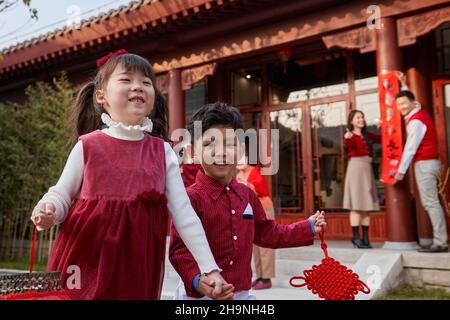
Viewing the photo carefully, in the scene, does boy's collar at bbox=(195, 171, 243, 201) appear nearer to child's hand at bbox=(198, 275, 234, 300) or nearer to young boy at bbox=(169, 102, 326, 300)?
young boy at bbox=(169, 102, 326, 300)

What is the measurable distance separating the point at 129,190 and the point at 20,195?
22.0 ft

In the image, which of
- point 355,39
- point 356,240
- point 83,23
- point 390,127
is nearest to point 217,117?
point 390,127

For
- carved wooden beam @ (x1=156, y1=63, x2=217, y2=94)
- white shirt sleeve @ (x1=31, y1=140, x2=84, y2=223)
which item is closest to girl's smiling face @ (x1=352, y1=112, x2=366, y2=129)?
carved wooden beam @ (x1=156, y1=63, x2=217, y2=94)

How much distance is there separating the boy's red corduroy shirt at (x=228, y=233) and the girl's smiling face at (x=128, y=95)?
35 centimetres

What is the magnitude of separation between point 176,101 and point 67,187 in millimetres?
5340

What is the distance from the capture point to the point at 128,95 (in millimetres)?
1451

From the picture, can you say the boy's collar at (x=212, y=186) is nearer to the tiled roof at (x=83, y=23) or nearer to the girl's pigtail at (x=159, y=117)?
the girl's pigtail at (x=159, y=117)

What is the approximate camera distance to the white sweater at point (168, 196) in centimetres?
131

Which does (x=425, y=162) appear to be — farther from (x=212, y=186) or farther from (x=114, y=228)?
(x=114, y=228)

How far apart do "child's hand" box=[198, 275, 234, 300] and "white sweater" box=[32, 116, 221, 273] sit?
0.03 metres

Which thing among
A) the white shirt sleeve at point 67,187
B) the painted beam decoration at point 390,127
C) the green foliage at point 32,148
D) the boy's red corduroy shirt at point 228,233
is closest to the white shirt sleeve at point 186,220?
the boy's red corduroy shirt at point 228,233

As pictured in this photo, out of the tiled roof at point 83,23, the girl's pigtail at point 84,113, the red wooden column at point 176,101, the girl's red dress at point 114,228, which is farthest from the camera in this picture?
the red wooden column at point 176,101

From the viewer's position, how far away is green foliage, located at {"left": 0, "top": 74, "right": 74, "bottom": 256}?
21.9ft

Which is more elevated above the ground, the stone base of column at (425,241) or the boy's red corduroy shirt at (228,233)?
the boy's red corduroy shirt at (228,233)
